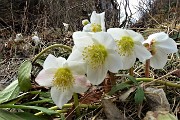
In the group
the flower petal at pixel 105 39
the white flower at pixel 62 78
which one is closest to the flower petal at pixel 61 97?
the white flower at pixel 62 78

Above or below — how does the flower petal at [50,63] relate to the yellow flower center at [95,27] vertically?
below

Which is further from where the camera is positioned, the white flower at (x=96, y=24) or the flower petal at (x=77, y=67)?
the white flower at (x=96, y=24)

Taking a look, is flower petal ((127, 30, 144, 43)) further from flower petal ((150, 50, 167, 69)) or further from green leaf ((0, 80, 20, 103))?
green leaf ((0, 80, 20, 103))

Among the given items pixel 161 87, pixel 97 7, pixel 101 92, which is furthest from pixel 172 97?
pixel 97 7

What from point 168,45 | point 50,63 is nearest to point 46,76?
point 50,63

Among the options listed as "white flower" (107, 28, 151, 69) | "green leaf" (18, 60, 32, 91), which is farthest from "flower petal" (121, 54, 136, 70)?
"green leaf" (18, 60, 32, 91)

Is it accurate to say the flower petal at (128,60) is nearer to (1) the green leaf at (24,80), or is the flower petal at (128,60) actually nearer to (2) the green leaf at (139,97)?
(2) the green leaf at (139,97)
